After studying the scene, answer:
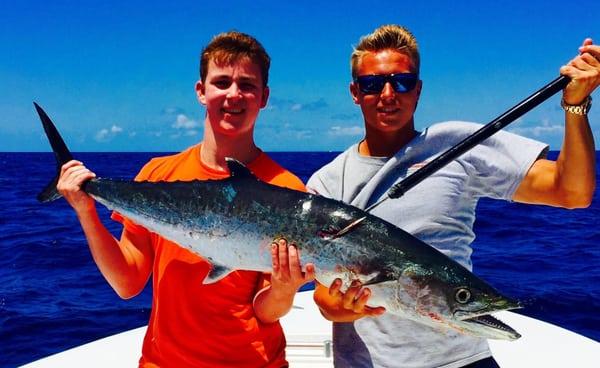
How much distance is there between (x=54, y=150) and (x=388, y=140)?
167cm

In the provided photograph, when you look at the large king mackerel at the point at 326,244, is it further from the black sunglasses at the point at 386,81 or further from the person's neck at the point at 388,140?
the black sunglasses at the point at 386,81

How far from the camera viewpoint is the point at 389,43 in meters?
2.69

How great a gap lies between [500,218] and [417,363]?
51.2 feet

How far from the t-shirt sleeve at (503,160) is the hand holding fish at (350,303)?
2.45 ft

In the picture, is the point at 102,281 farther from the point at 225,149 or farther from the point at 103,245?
the point at 225,149

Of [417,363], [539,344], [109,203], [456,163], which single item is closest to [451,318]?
[417,363]

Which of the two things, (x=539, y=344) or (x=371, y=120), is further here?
(x=539, y=344)

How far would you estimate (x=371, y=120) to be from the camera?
2.71m

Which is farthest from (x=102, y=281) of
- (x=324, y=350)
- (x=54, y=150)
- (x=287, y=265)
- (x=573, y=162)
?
(x=573, y=162)

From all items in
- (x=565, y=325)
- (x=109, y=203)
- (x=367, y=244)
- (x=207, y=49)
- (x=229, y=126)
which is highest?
(x=207, y=49)

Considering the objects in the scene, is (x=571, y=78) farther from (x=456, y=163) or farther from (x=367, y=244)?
(x=367, y=244)

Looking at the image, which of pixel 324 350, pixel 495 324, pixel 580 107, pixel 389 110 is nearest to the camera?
pixel 495 324

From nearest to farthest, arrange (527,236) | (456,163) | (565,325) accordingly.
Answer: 1. (456,163)
2. (565,325)
3. (527,236)

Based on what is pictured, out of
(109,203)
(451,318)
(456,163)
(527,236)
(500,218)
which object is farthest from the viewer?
(500,218)
